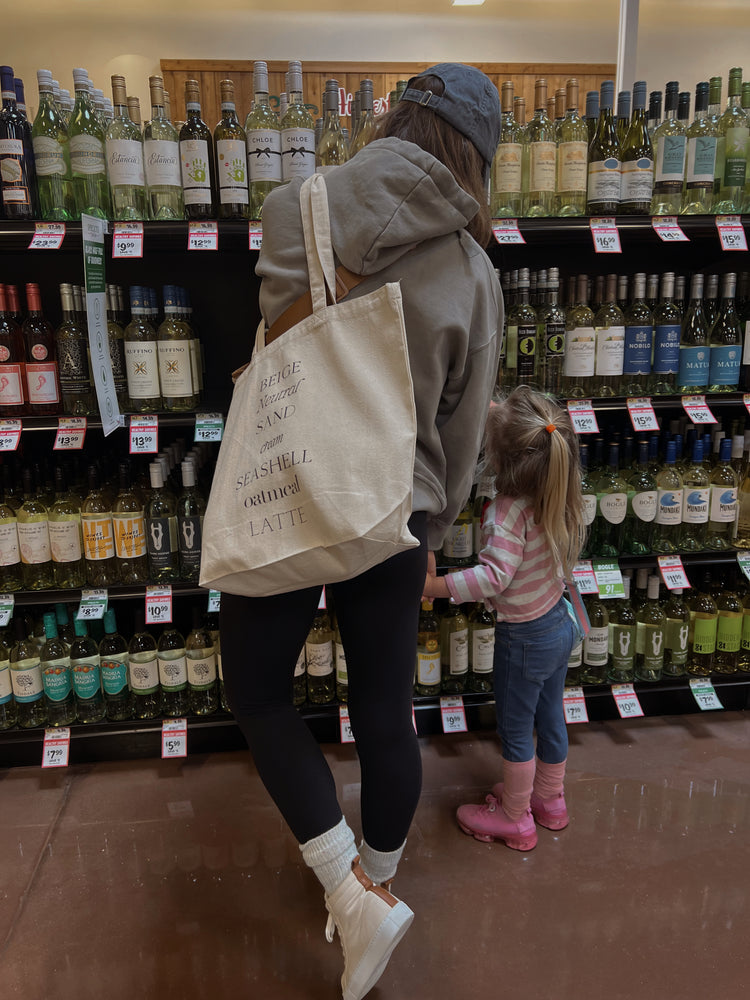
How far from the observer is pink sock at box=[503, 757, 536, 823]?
179cm

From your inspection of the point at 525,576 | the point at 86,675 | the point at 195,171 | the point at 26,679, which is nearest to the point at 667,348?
the point at 525,576

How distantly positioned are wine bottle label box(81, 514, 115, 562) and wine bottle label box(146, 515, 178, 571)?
0.11 meters

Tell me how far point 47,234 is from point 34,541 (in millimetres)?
867

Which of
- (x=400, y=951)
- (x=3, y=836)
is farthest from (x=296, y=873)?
(x=3, y=836)

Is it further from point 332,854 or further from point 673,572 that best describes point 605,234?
point 332,854

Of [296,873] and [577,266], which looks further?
[577,266]

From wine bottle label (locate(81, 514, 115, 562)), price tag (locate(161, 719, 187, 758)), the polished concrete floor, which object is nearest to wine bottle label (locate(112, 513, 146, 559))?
wine bottle label (locate(81, 514, 115, 562))

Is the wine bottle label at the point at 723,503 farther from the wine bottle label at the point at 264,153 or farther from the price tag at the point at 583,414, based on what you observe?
the wine bottle label at the point at 264,153

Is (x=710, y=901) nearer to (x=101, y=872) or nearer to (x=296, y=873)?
(x=296, y=873)

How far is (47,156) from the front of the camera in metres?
1.93

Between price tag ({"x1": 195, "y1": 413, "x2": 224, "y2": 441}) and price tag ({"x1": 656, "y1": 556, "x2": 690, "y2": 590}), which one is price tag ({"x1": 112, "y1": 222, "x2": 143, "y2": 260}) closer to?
price tag ({"x1": 195, "y1": 413, "x2": 224, "y2": 441})

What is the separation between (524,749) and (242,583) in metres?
1.06

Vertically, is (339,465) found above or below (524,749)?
above

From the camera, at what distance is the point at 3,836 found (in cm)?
190
